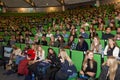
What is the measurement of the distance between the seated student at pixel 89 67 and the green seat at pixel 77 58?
22.4 inches

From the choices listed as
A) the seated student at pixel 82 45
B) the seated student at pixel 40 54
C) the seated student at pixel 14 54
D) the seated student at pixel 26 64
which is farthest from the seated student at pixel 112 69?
the seated student at pixel 14 54

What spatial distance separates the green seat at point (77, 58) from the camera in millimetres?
7098

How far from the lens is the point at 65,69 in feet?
22.6

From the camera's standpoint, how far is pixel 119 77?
5.45m

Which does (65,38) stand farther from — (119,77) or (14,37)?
(119,77)

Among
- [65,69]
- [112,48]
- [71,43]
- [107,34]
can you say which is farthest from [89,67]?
[71,43]

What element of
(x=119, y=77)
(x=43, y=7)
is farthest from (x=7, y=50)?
(x=43, y=7)

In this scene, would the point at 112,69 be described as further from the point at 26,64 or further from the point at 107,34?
the point at 26,64

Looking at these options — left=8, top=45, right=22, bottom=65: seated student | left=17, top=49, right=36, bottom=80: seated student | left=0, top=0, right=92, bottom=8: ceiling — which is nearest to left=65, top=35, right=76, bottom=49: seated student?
left=17, top=49, right=36, bottom=80: seated student

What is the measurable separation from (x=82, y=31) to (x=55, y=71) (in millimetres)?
3295

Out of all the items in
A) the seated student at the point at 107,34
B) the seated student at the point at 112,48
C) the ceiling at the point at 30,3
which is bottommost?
the seated student at the point at 112,48

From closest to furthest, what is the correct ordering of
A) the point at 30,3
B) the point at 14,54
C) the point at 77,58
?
the point at 77,58 < the point at 14,54 < the point at 30,3

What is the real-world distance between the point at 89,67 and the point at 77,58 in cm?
91

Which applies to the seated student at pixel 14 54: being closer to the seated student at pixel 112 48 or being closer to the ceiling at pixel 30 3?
the seated student at pixel 112 48
